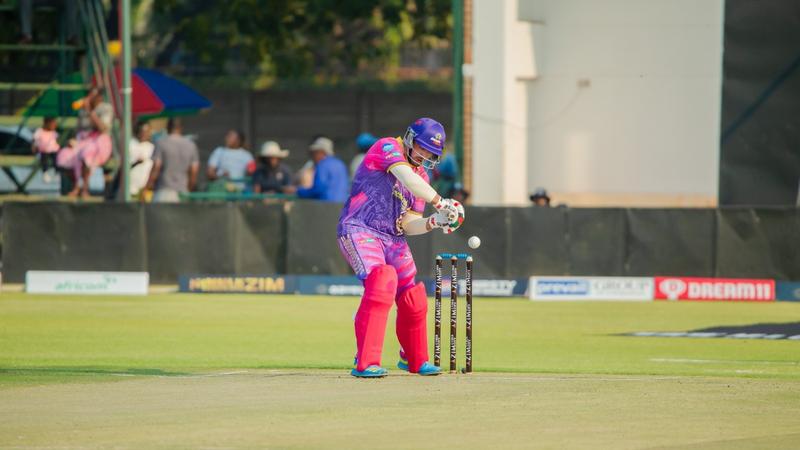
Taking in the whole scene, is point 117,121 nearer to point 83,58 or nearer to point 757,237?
point 83,58

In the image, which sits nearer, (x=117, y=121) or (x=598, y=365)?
(x=598, y=365)

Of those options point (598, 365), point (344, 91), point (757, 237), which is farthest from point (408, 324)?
point (344, 91)

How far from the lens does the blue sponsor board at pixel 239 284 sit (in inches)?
939

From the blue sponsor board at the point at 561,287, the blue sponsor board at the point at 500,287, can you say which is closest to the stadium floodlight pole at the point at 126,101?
the blue sponsor board at the point at 500,287

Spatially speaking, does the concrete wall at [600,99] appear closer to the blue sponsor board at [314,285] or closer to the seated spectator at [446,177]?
the seated spectator at [446,177]

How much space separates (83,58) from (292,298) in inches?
302

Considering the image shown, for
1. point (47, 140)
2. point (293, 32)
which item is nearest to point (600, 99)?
point (47, 140)

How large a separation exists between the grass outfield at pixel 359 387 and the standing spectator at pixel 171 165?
531cm

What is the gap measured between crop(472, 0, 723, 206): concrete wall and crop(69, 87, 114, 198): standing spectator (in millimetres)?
7183

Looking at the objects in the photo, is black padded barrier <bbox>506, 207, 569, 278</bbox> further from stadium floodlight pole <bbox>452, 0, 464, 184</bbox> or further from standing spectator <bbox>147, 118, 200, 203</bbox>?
stadium floodlight pole <bbox>452, 0, 464, 184</bbox>

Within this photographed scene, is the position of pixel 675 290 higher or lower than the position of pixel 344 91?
lower

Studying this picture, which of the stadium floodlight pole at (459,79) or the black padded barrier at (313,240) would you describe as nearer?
the black padded barrier at (313,240)

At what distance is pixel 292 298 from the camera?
23.3 metres

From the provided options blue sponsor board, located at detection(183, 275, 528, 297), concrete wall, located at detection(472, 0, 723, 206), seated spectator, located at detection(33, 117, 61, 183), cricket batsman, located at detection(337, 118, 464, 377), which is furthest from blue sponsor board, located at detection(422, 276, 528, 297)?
cricket batsman, located at detection(337, 118, 464, 377)
